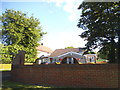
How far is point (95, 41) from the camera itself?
377 inches

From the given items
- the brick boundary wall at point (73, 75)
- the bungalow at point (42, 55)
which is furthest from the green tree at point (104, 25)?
the bungalow at point (42, 55)

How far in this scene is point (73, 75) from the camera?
8586mm

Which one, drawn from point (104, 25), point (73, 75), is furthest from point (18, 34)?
point (104, 25)

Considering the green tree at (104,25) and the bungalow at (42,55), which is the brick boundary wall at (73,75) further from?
the bungalow at (42,55)

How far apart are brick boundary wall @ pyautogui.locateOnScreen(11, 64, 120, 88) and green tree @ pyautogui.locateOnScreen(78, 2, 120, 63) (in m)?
1.85

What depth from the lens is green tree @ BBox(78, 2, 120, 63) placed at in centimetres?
810

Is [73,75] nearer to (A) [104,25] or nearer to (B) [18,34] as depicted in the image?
(A) [104,25]

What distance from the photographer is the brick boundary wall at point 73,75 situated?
771 centimetres

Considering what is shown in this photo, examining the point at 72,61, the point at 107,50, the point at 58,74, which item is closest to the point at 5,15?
the point at 72,61

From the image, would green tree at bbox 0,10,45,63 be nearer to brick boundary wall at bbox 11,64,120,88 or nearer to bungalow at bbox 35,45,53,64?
bungalow at bbox 35,45,53,64

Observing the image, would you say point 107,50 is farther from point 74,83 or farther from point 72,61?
point 72,61

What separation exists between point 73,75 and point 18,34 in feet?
55.1

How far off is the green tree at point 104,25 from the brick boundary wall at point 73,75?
1.85 metres

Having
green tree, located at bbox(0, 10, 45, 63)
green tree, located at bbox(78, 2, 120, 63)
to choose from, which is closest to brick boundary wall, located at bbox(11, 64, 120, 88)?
green tree, located at bbox(78, 2, 120, 63)
